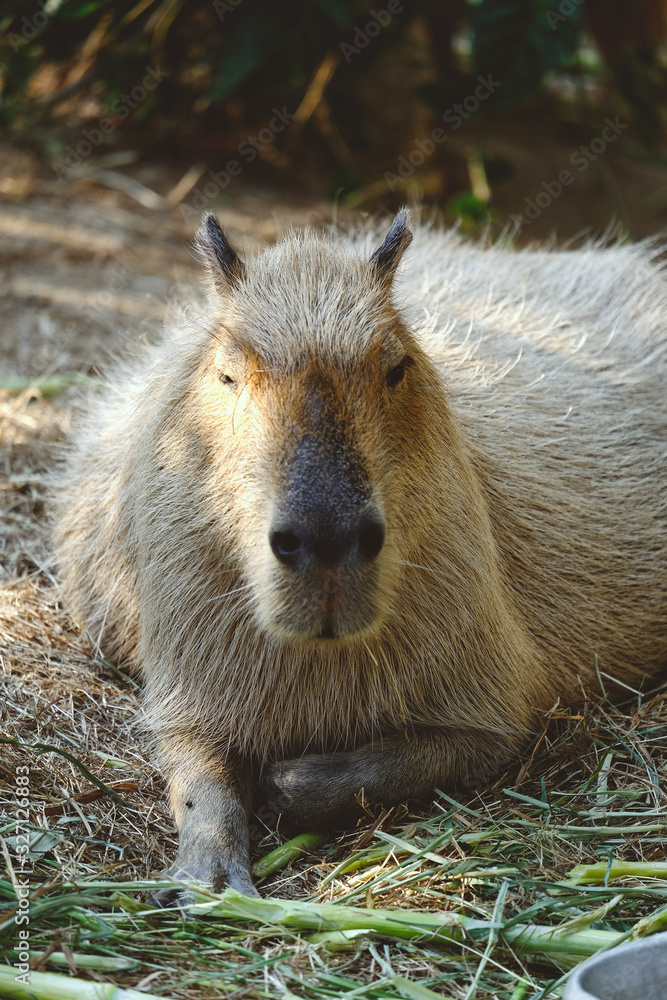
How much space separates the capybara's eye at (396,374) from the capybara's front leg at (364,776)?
1004 millimetres

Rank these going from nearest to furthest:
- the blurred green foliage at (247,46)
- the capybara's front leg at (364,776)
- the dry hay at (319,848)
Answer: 1. the dry hay at (319,848)
2. the capybara's front leg at (364,776)
3. the blurred green foliage at (247,46)

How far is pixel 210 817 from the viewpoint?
269 centimetres

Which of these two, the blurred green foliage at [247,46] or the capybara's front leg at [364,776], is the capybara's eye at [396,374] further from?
the blurred green foliage at [247,46]

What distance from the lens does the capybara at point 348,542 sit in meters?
2.45

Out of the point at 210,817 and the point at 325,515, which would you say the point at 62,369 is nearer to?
the point at 210,817

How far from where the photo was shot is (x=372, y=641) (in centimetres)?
→ 282

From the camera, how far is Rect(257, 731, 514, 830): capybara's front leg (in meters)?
2.77

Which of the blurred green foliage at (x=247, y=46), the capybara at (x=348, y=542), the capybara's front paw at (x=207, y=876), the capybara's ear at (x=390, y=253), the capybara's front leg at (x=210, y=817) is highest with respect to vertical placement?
the blurred green foliage at (x=247, y=46)

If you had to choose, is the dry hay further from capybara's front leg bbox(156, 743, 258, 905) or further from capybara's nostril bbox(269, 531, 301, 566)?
capybara's nostril bbox(269, 531, 301, 566)

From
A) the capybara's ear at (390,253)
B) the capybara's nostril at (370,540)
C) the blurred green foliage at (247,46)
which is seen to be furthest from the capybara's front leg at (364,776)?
the blurred green foliage at (247,46)

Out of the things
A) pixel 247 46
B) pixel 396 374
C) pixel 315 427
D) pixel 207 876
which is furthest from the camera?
pixel 247 46

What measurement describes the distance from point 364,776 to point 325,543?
850 mm

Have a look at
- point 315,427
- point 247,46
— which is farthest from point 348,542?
point 247,46

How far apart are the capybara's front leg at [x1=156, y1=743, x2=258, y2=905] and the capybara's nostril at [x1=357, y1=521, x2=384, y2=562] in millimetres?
870
